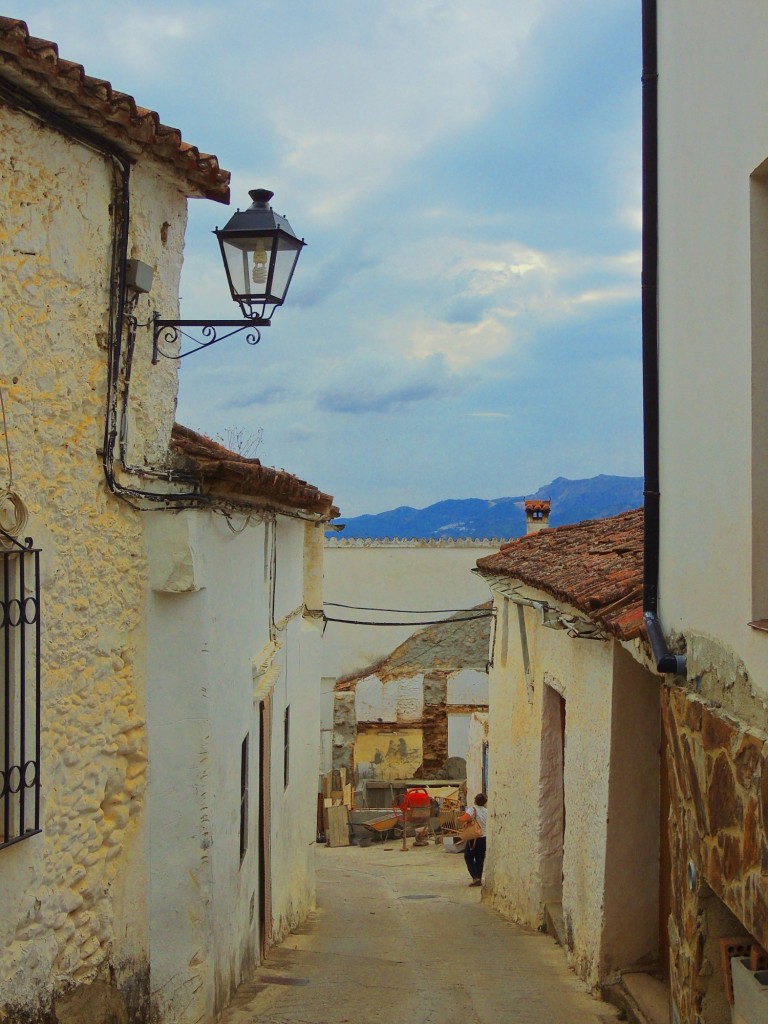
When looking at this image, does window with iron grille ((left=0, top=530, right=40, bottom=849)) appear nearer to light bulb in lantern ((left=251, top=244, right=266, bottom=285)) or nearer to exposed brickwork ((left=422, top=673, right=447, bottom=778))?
light bulb in lantern ((left=251, top=244, right=266, bottom=285))

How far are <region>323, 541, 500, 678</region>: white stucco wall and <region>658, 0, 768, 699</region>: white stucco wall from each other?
22608 millimetres

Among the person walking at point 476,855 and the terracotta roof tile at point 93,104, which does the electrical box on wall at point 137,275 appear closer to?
the terracotta roof tile at point 93,104

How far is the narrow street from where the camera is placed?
7113 mm

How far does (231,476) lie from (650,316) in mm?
2522

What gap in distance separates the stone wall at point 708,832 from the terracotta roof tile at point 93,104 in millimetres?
3870

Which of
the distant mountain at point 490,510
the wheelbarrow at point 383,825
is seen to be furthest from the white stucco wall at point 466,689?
the distant mountain at point 490,510

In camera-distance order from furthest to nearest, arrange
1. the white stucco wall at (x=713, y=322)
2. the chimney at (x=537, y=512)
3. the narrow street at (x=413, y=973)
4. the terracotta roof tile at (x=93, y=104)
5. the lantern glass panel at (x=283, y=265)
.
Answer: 1. the chimney at (x=537, y=512)
2. the narrow street at (x=413, y=973)
3. the lantern glass panel at (x=283, y=265)
4. the terracotta roof tile at (x=93, y=104)
5. the white stucco wall at (x=713, y=322)

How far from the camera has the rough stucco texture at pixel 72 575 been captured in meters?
4.93

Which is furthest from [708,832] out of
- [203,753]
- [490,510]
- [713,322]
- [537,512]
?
[490,510]

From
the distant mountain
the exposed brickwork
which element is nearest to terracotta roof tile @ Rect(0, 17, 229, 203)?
the exposed brickwork

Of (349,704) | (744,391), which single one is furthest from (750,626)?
(349,704)

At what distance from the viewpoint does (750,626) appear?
13.4 ft

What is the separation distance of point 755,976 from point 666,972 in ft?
8.69

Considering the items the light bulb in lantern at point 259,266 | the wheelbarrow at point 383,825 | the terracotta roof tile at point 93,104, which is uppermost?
the terracotta roof tile at point 93,104
